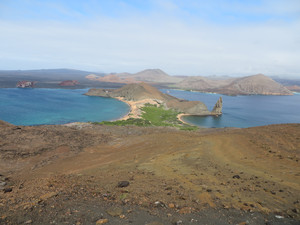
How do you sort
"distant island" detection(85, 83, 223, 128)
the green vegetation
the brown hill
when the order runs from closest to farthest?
1. the green vegetation
2. "distant island" detection(85, 83, 223, 128)
3. the brown hill

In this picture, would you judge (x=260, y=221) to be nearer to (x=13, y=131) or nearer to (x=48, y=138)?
(x=48, y=138)

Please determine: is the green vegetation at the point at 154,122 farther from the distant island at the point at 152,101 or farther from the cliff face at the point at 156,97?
the cliff face at the point at 156,97

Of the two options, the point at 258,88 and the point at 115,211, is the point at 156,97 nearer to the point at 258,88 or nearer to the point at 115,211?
the point at 115,211

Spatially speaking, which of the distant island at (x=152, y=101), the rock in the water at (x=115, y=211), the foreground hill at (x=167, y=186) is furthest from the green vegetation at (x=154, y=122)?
the rock in the water at (x=115, y=211)

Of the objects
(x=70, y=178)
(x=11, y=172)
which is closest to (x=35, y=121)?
(x=11, y=172)

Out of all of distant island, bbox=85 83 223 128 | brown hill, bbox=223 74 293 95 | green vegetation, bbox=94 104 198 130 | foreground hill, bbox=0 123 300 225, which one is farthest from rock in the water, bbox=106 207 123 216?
brown hill, bbox=223 74 293 95

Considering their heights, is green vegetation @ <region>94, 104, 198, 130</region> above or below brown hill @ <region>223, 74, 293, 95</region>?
below

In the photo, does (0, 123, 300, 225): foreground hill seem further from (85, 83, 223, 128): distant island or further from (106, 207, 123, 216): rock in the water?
(85, 83, 223, 128): distant island
